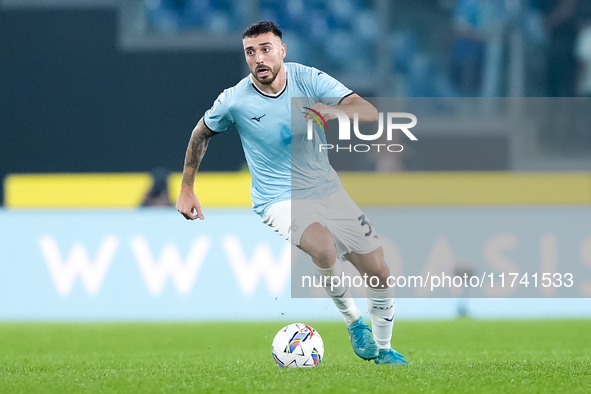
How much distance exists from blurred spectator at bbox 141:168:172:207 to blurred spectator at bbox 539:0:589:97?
5662 millimetres

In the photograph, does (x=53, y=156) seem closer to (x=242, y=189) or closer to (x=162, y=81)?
(x=162, y=81)

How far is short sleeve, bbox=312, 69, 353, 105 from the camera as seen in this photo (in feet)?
16.2

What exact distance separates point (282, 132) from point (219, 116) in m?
0.39

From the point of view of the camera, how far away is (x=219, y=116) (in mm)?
5055

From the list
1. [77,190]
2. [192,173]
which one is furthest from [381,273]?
[77,190]

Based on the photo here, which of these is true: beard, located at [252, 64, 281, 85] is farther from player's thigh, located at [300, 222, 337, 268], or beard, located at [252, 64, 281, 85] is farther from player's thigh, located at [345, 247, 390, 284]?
player's thigh, located at [345, 247, 390, 284]

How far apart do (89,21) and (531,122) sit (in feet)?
23.0

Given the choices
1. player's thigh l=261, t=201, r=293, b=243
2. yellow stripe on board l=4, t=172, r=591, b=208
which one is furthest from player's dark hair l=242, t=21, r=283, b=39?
yellow stripe on board l=4, t=172, r=591, b=208

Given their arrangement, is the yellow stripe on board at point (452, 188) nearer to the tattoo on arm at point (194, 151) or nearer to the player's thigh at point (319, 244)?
the tattoo on arm at point (194, 151)

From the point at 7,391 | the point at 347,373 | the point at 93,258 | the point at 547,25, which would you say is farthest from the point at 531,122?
the point at 7,391

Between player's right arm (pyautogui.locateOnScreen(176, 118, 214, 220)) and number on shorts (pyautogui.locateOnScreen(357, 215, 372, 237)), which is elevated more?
player's right arm (pyautogui.locateOnScreen(176, 118, 214, 220))

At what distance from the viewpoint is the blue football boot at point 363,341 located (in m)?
4.94

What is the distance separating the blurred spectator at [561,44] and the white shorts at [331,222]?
8151 millimetres

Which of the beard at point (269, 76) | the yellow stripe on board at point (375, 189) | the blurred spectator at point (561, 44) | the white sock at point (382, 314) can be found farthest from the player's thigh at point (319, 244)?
the blurred spectator at point (561, 44)
